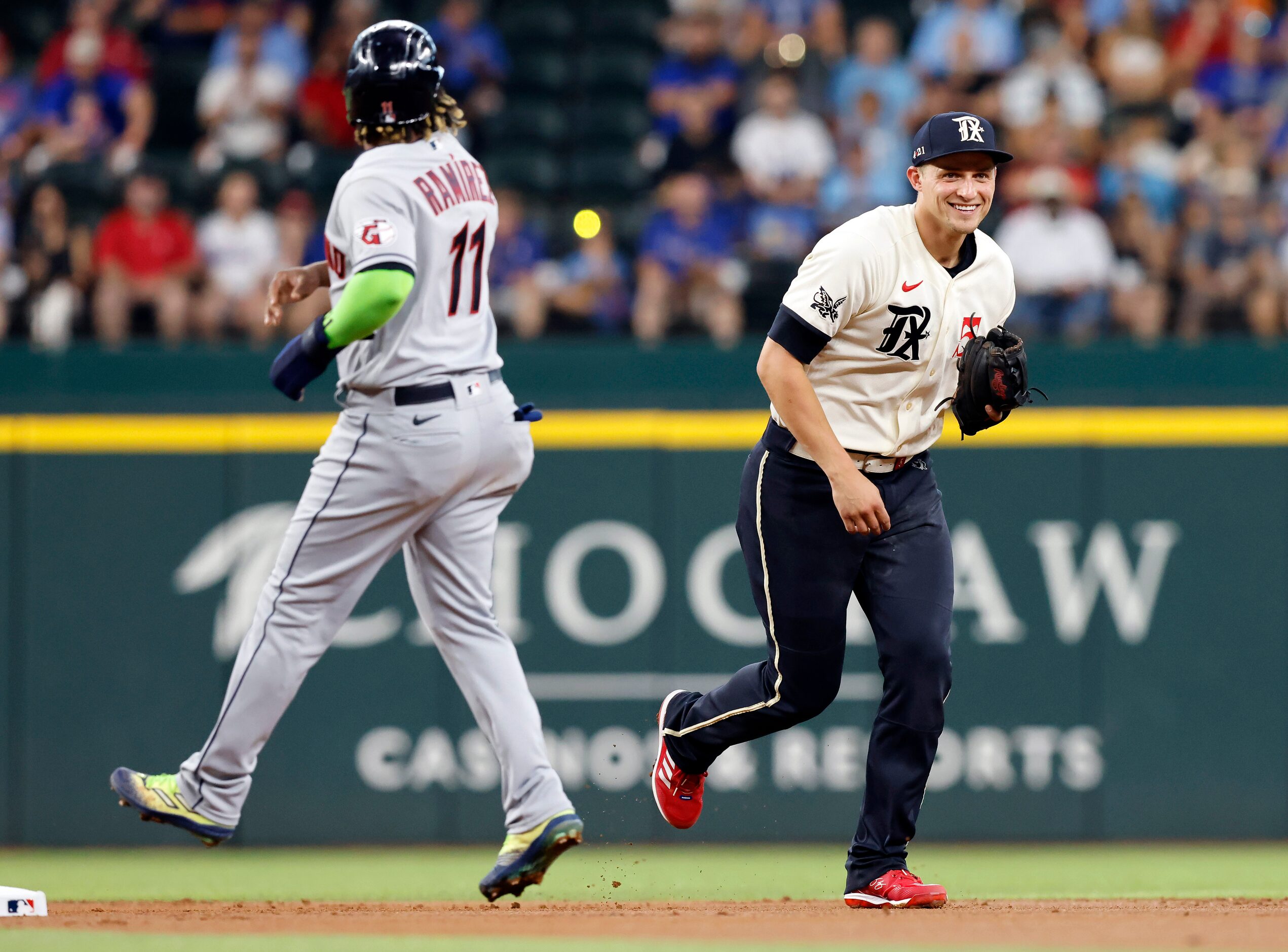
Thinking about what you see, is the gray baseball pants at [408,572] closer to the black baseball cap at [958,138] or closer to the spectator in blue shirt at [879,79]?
the black baseball cap at [958,138]

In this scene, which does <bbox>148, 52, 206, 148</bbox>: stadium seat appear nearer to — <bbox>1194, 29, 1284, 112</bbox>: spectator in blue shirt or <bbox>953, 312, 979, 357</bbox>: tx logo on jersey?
<bbox>1194, 29, 1284, 112</bbox>: spectator in blue shirt

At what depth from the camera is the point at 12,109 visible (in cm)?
1015

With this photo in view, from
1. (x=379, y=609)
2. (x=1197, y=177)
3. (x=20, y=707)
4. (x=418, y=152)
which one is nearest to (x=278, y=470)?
(x=379, y=609)

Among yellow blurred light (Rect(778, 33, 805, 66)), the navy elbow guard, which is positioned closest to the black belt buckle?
the navy elbow guard

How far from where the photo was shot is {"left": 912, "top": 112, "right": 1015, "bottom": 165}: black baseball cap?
446 cm

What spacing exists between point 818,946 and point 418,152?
231 cm

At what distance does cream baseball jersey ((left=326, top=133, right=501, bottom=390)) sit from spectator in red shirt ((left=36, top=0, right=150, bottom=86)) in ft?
20.3

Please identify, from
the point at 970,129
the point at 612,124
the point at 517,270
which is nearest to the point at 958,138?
the point at 970,129

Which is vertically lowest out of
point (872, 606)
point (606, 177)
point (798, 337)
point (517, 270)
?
point (872, 606)

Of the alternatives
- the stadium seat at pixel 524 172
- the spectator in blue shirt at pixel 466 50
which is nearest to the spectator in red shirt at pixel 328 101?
the spectator in blue shirt at pixel 466 50

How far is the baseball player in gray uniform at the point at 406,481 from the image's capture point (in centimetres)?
456

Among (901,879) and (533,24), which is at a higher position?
(533,24)

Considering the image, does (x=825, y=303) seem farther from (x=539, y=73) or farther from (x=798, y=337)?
(x=539, y=73)

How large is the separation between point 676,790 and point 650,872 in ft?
4.54
